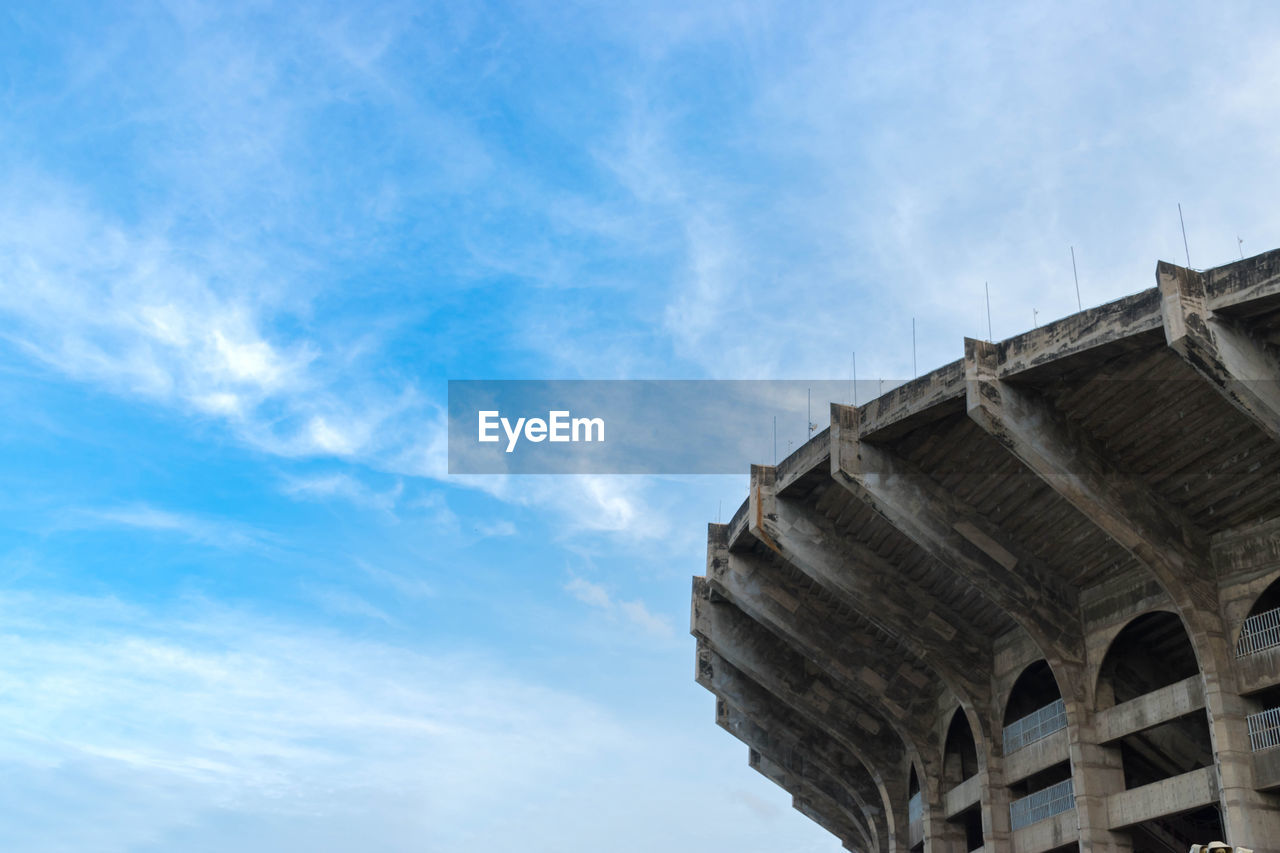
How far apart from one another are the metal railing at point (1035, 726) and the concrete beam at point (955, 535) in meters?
1.84

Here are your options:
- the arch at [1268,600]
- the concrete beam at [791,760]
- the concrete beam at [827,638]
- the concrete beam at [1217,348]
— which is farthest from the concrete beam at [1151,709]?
the concrete beam at [791,760]

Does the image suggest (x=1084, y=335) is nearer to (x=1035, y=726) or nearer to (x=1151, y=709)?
(x=1151, y=709)

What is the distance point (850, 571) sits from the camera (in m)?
32.0

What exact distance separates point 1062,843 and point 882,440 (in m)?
10.7

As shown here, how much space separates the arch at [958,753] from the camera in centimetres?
3662

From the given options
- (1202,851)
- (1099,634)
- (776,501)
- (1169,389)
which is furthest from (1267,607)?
(1202,851)

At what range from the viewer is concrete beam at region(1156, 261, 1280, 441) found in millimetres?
21438

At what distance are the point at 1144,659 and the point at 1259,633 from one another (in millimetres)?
6231

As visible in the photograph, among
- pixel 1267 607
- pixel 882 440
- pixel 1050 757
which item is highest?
pixel 882 440

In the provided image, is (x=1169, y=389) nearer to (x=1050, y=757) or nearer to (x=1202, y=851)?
(x=1050, y=757)

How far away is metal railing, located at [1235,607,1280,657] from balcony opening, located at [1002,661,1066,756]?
5.65 metres

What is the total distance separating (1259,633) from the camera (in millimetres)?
25000

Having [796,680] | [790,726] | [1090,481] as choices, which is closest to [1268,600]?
[1090,481]

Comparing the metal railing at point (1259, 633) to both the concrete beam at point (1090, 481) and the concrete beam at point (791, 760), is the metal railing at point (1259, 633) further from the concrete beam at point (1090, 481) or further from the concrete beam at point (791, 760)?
the concrete beam at point (791, 760)
